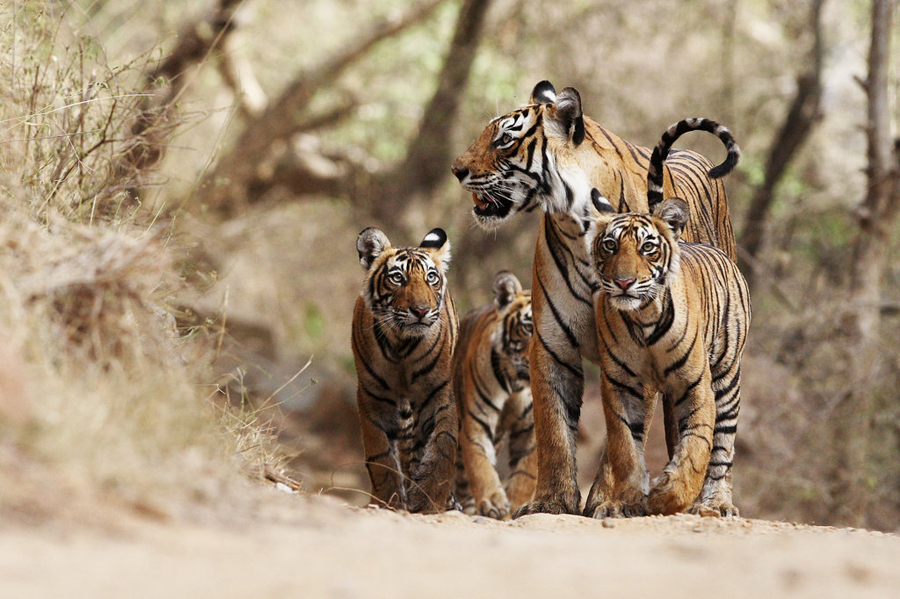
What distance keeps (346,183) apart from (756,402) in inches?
275

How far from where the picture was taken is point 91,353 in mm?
4215

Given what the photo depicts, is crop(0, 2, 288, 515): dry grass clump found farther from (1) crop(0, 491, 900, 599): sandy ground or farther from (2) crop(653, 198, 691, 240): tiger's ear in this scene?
(2) crop(653, 198, 691, 240): tiger's ear

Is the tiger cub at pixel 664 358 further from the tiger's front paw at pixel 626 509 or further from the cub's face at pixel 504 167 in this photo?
the cub's face at pixel 504 167

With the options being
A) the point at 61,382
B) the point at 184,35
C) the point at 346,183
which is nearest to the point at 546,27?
the point at 346,183

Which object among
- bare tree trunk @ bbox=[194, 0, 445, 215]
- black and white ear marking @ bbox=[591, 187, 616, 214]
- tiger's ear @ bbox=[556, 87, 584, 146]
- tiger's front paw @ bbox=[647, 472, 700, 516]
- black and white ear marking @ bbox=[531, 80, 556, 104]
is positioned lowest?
tiger's front paw @ bbox=[647, 472, 700, 516]

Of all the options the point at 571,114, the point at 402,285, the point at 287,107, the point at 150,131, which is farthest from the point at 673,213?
the point at 287,107

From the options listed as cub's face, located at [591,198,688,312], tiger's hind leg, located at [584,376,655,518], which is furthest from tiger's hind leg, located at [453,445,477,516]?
cub's face, located at [591,198,688,312]

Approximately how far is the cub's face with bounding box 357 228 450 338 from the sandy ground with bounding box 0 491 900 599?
2560 mm

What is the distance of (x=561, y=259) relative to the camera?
607 cm

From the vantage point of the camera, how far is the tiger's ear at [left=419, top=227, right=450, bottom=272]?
6.82m

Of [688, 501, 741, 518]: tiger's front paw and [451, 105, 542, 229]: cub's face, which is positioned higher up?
[451, 105, 542, 229]: cub's face

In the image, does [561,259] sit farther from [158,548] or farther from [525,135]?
[158,548]

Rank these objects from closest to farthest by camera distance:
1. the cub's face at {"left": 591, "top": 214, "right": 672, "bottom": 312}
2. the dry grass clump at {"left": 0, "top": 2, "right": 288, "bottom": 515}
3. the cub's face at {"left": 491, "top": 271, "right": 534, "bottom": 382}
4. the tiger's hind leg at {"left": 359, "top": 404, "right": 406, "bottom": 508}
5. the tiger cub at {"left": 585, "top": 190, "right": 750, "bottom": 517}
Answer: the dry grass clump at {"left": 0, "top": 2, "right": 288, "bottom": 515} → the cub's face at {"left": 591, "top": 214, "right": 672, "bottom": 312} → the tiger cub at {"left": 585, "top": 190, "right": 750, "bottom": 517} → the tiger's hind leg at {"left": 359, "top": 404, "right": 406, "bottom": 508} → the cub's face at {"left": 491, "top": 271, "right": 534, "bottom": 382}

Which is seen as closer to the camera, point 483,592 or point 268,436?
point 483,592
